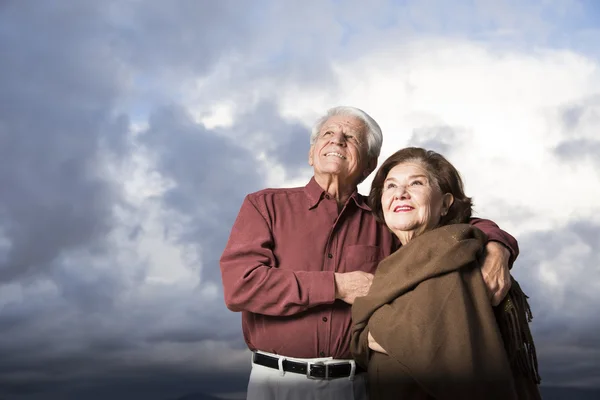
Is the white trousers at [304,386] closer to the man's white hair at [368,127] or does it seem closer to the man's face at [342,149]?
the man's face at [342,149]

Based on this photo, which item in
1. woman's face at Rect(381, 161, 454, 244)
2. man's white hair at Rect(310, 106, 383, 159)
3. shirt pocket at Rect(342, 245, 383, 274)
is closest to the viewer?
woman's face at Rect(381, 161, 454, 244)

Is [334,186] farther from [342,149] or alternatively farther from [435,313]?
[435,313]

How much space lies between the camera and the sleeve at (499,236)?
3441 mm

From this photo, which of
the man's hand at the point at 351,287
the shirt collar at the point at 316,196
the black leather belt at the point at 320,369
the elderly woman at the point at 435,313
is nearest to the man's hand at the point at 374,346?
the elderly woman at the point at 435,313

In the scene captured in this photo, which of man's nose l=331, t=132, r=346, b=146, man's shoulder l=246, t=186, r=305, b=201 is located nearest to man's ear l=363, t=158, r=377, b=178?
man's nose l=331, t=132, r=346, b=146

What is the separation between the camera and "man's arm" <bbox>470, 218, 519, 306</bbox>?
10.8 ft

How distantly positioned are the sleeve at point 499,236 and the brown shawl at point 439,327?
0.12 m

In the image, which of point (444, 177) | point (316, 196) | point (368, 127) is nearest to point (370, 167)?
point (368, 127)

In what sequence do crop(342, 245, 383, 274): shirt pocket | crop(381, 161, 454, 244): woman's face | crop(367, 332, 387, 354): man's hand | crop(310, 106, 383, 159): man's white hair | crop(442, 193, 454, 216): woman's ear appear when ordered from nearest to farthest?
crop(367, 332, 387, 354): man's hand < crop(381, 161, 454, 244): woman's face < crop(442, 193, 454, 216): woman's ear < crop(342, 245, 383, 274): shirt pocket < crop(310, 106, 383, 159): man's white hair

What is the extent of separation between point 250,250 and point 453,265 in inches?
47.4

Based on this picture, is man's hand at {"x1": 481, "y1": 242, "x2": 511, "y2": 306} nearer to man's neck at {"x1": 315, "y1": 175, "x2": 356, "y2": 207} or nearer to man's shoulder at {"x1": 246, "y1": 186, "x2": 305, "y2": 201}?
man's neck at {"x1": 315, "y1": 175, "x2": 356, "y2": 207}

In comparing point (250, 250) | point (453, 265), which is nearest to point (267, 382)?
point (250, 250)

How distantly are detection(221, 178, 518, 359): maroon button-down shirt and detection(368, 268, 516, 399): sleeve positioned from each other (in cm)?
47

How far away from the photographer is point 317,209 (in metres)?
4.07
